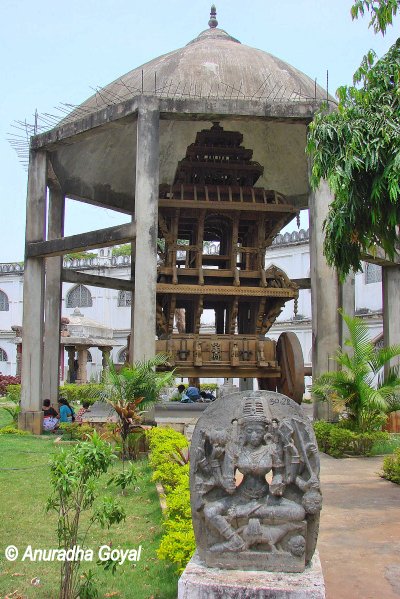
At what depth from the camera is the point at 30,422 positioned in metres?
17.9

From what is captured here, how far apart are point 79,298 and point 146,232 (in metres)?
32.2

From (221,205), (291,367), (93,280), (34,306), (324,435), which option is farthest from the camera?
(93,280)

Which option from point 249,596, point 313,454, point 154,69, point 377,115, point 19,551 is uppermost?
point 154,69

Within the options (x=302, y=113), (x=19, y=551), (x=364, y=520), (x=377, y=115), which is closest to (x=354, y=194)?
(x=377, y=115)

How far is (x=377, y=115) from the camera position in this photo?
9180mm

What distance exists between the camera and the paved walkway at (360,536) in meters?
5.48

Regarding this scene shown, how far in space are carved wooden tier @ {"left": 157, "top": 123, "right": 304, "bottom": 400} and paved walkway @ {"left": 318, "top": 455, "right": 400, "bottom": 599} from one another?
721 centimetres

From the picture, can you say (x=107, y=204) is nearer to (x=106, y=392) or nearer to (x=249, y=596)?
(x=106, y=392)

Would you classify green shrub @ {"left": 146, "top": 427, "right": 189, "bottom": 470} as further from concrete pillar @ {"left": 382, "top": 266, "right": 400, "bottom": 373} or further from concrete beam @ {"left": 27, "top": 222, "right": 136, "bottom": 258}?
concrete pillar @ {"left": 382, "top": 266, "right": 400, "bottom": 373}

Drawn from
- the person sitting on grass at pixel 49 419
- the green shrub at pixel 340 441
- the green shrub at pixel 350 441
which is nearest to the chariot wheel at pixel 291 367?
the green shrub at pixel 350 441

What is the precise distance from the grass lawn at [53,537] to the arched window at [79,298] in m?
35.3

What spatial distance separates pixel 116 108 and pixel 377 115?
9.52m

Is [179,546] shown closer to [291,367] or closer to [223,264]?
[291,367]

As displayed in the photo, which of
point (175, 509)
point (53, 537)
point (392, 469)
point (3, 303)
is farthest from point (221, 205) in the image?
point (3, 303)
